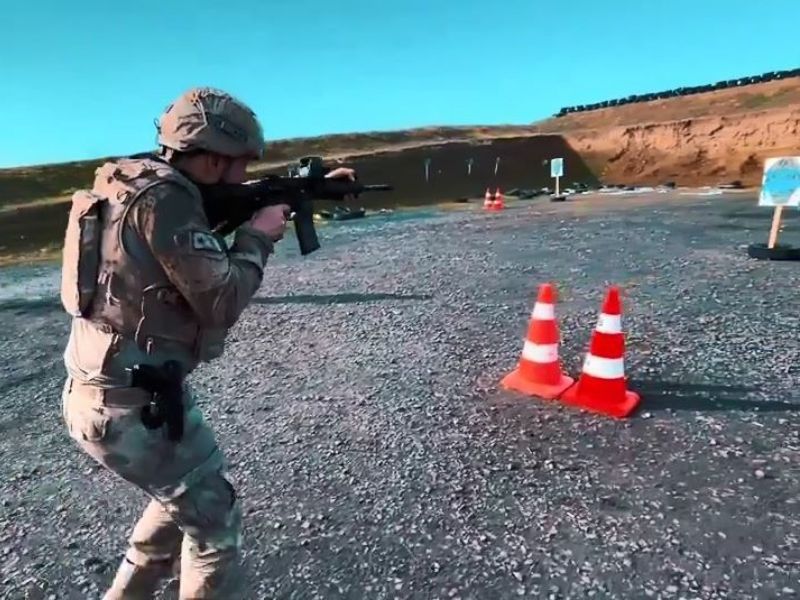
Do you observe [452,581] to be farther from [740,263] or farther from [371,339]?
[740,263]

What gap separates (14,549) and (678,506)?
347 centimetres

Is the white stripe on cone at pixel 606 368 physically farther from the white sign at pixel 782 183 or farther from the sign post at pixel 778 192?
the white sign at pixel 782 183

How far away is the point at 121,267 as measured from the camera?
2066 mm

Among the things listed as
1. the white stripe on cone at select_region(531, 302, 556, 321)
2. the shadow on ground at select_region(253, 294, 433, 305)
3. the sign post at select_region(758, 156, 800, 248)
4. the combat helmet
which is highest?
the combat helmet

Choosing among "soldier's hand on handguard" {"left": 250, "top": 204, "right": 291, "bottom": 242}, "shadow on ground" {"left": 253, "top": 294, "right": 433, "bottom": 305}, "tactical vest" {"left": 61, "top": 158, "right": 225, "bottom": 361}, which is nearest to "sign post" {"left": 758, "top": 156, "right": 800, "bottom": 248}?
"shadow on ground" {"left": 253, "top": 294, "right": 433, "bottom": 305}

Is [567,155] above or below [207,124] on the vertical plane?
below

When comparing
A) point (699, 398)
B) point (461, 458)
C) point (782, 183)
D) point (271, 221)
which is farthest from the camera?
point (782, 183)

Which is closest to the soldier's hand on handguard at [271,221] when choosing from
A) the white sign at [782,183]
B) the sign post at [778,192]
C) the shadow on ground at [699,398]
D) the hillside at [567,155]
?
the shadow on ground at [699,398]

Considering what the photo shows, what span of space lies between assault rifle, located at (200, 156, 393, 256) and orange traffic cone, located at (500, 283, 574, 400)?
90.8 inches

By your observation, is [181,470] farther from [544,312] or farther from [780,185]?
[780,185]

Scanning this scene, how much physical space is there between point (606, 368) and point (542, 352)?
528 millimetres

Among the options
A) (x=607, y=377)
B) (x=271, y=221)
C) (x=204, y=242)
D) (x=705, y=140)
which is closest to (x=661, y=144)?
(x=705, y=140)

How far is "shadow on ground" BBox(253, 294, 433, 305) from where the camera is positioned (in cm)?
806

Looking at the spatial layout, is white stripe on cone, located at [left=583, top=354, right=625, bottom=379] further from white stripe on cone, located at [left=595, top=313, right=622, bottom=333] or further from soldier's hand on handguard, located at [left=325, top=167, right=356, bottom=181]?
soldier's hand on handguard, located at [left=325, top=167, right=356, bottom=181]
